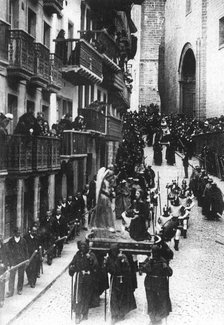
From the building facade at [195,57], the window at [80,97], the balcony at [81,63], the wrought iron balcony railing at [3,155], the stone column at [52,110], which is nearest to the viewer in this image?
the wrought iron balcony railing at [3,155]

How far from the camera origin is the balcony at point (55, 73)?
20531mm

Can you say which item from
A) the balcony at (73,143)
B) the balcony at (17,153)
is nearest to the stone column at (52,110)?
the balcony at (73,143)

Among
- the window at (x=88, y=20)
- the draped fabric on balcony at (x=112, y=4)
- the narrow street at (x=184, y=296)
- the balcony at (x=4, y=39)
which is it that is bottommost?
the narrow street at (x=184, y=296)

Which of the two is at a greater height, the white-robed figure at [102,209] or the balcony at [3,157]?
the balcony at [3,157]

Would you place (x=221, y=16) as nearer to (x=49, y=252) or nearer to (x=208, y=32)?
(x=208, y=32)

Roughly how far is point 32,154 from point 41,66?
309 centimetres

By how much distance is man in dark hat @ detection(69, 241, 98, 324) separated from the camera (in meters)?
10.9

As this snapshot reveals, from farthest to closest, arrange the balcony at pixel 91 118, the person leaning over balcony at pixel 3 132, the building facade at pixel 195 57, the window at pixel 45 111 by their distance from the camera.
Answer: the building facade at pixel 195 57 → the balcony at pixel 91 118 → the window at pixel 45 111 → the person leaning over balcony at pixel 3 132

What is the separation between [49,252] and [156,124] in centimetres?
2736

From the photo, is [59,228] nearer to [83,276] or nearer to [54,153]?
[54,153]

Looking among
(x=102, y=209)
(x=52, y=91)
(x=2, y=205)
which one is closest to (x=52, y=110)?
(x=52, y=91)

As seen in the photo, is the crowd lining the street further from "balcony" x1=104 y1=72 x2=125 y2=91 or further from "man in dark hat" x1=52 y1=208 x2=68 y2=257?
"balcony" x1=104 y1=72 x2=125 y2=91

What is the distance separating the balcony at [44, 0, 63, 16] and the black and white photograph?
8cm

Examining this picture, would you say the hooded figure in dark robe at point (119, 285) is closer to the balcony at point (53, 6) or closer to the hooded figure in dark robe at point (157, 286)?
the hooded figure in dark robe at point (157, 286)
